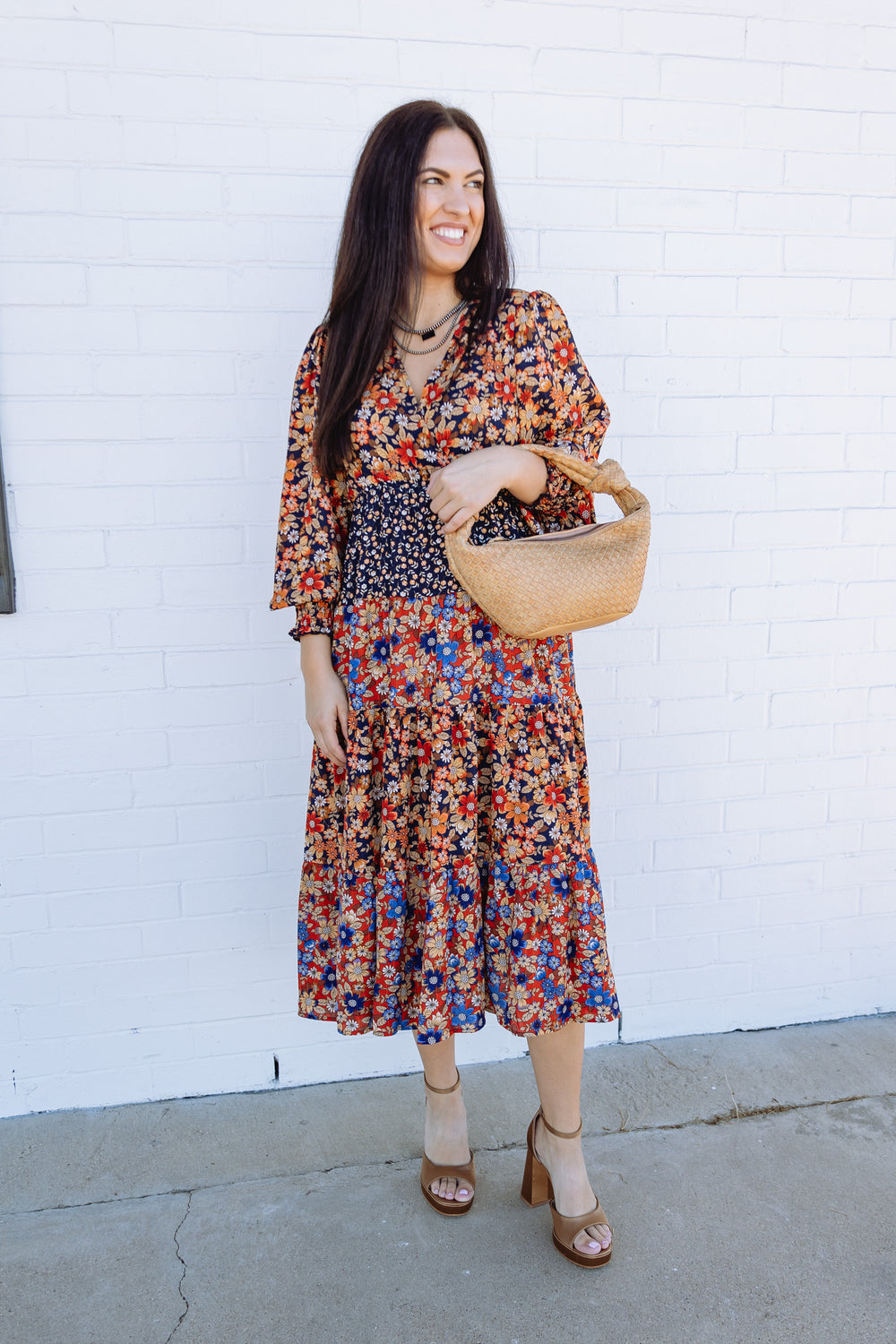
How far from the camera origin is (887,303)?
7.54 ft

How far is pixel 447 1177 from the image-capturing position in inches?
73.6

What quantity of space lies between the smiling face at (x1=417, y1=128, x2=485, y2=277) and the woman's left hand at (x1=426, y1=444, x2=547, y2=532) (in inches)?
13.6

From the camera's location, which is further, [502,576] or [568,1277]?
[568,1277]

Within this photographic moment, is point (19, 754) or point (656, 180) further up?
point (656, 180)

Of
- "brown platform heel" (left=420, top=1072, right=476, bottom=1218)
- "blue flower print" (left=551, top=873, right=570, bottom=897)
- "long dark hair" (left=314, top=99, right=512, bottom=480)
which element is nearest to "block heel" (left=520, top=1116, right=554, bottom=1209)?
"brown platform heel" (left=420, top=1072, right=476, bottom=1218)

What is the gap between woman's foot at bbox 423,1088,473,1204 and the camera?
1.89 metres

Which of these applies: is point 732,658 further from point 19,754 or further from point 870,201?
point 19,754

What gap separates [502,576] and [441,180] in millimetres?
674

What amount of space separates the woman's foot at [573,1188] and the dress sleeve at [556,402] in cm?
111

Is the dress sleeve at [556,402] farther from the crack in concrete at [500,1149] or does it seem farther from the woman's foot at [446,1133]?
the crack in concrete at [500,1149]

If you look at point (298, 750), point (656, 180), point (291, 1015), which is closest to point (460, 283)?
point (656, 180)

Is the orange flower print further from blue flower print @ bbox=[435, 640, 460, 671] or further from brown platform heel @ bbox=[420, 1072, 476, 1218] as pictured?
brown platform heel @ bbox=[420, 1072, 476, 1218]

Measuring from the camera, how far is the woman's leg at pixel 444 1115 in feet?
6.19

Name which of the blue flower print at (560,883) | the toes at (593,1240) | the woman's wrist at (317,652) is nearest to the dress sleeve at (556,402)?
the woman's wrist at (317,652)
